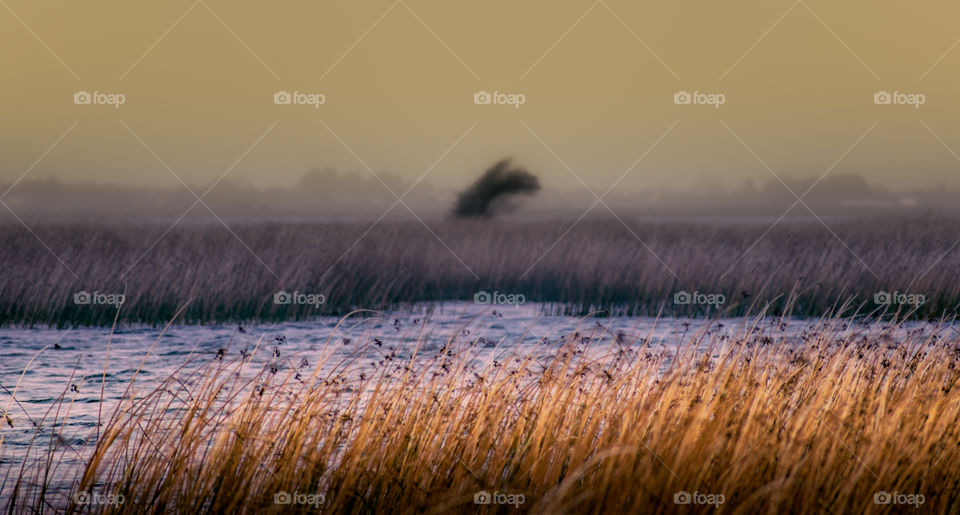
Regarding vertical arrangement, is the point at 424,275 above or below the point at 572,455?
above

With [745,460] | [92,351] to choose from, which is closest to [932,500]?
[745,460]

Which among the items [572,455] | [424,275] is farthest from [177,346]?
[572,455]

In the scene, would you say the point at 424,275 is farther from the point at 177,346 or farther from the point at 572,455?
the point at 572,455

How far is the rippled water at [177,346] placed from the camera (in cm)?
716

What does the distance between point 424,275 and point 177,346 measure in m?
7.03

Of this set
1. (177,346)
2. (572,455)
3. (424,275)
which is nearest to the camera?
(572,455)

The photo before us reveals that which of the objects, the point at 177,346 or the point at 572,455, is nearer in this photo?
the point at 572,455

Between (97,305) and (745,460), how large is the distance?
12.1 m

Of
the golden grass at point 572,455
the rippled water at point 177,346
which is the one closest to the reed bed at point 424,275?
the rippled water at point 177,346

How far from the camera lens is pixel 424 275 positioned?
18422mm

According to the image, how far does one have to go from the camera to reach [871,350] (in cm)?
751

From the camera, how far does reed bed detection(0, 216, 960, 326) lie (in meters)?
14.6

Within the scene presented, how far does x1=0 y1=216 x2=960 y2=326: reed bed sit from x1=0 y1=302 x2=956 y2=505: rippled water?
0.70 m

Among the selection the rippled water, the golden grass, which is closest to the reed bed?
the rippled water
